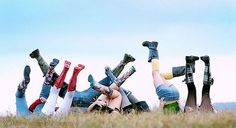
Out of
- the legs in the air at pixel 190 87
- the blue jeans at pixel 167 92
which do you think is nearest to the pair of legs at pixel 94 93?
the blue jeans at pixel 167 92

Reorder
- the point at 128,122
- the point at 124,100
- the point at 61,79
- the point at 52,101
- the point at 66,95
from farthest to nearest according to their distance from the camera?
the point at 124,100 → the point at 61,79 → the point at 52,101 → the point at 66,95 → the point at 128,122

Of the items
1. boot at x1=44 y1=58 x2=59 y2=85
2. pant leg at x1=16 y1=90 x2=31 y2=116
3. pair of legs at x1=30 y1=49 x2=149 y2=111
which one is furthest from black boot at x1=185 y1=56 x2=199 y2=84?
pant leg at x1=16 y1=90 x2=31 y2=116

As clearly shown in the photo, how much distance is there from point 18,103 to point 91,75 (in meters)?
2.35

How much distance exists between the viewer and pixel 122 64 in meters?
14.6

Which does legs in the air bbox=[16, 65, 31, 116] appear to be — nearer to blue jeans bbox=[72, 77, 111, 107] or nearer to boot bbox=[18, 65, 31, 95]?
boot bbox=[18, 65, 31, 95]

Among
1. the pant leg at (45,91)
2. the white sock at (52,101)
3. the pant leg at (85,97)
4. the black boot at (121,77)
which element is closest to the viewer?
the white sock at (52,101)

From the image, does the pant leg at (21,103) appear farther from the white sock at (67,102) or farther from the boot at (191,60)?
the boot at (191,60)

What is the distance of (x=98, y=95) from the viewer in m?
14.5

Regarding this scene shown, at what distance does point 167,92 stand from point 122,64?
1817 mm

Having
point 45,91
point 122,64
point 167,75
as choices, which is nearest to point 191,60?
point 167,75

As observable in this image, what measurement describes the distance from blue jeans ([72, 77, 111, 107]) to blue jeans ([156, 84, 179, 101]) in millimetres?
1680

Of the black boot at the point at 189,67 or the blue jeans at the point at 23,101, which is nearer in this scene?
the black boot at the point at 189,67

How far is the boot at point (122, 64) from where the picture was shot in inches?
572

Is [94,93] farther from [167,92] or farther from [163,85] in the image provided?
[167,92]
